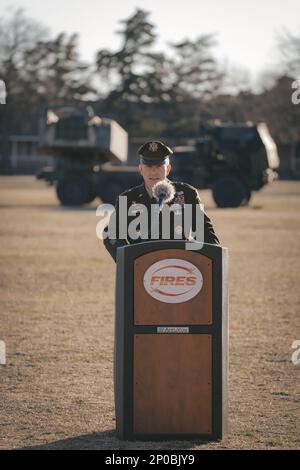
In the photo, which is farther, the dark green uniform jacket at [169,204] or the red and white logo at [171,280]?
the dark green uniform jacket at [169,204]

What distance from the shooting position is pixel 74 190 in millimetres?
33219

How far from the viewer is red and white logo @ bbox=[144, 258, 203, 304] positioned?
17.7ft

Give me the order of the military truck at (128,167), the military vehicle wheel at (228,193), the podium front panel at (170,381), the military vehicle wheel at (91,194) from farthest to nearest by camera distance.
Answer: the military vehicle wheel at (91,194), the military truck at (128,167), the military vehicle wheel at (228,193), the podium front panel at (170,381)

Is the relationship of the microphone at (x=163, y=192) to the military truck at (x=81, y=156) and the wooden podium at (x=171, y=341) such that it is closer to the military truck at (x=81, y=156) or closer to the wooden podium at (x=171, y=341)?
the wooden podium at (x=171, y=341)

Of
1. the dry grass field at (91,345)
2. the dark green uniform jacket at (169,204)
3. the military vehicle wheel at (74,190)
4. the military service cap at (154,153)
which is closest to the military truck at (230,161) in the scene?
the military vehicle wheel at (74,190)

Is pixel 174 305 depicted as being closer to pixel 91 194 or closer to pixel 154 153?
pixel 154 153

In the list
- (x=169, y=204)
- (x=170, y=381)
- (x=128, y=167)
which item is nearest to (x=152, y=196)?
(x=169, y=204)

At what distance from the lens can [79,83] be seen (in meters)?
74.6

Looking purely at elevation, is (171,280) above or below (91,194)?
below

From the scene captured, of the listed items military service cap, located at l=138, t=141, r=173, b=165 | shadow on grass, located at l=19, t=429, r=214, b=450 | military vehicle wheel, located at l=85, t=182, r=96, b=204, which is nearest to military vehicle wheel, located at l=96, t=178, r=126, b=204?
military vehicle wheel, located at l=85, t=182, r=96, b=204

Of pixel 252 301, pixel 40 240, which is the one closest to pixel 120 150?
pixel 40 240

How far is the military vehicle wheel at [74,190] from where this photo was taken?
3316 cm

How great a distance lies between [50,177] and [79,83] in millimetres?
41347

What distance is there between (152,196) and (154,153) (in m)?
0.26
